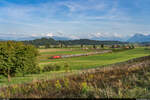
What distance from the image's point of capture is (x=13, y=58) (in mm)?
23219

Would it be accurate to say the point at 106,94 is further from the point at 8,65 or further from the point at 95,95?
the point at 8,65

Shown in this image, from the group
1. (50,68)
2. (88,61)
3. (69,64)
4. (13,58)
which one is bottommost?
(88,61)

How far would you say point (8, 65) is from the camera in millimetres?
22484

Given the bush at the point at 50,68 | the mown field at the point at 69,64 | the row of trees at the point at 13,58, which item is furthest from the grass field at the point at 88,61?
the row of trees at the point at 13,58

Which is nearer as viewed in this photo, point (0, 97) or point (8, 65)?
point (0, 97)

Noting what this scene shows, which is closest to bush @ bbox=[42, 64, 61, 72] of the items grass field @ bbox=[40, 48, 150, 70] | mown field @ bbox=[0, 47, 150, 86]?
mown field @ bbox=[0, 47, 150, 86]

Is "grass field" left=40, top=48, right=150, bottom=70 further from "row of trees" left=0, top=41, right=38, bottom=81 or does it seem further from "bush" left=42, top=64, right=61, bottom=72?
"row of trees" left=0, top=41, right=38, bottom=81

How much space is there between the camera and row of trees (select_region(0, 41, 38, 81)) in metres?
22.3

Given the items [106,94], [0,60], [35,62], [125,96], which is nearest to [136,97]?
[125,96]

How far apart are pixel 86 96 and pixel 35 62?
28.9 meters

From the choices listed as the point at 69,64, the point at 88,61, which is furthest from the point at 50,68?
the point at 88,61

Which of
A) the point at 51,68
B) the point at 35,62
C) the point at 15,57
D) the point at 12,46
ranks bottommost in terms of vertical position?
the point at 51,68

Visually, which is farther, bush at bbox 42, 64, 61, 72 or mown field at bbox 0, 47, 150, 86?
bush at bbox 42, 64, 61, 72

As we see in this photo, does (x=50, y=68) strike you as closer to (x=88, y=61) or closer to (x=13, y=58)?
(x=13, y=58)
